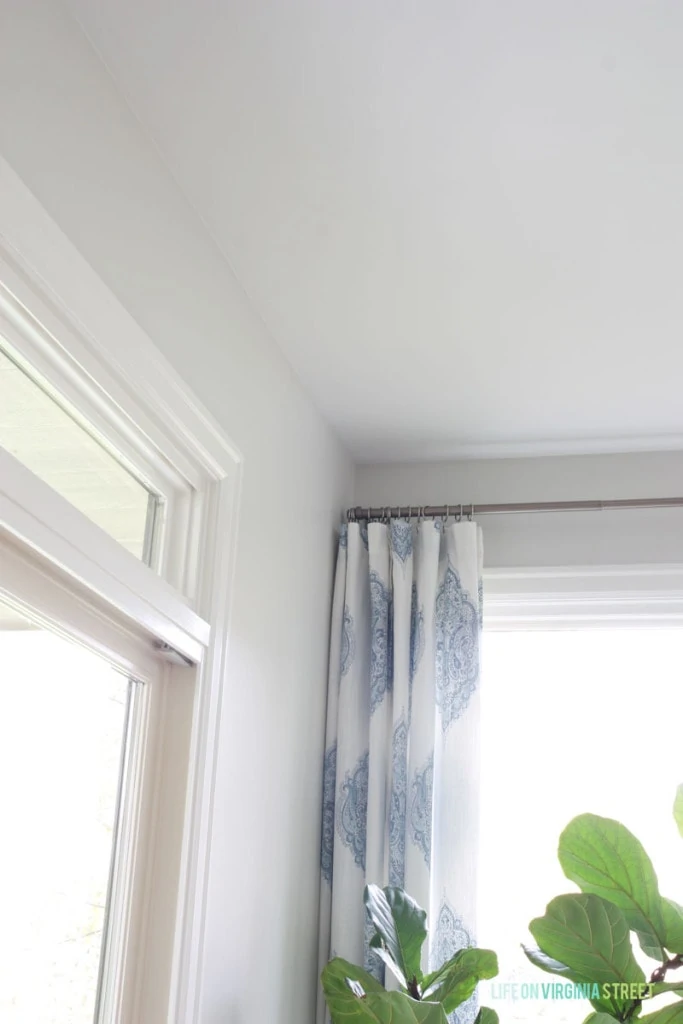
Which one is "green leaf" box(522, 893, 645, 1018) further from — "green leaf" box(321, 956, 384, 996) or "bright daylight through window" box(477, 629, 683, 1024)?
"bright daylight through window" box(477, 629, 683, 1024)

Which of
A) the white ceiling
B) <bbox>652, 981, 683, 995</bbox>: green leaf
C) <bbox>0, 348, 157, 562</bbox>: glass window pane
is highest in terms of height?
the white ceiling

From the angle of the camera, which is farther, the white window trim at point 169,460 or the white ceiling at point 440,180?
the white ceiling at point 440,180

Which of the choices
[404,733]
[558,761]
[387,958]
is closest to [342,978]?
[387,958]

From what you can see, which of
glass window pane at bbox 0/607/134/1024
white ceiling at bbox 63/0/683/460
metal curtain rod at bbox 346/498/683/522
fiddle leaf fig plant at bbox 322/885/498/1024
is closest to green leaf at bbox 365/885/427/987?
fiddle leaf fig plant at bbox 322/885/498/1024

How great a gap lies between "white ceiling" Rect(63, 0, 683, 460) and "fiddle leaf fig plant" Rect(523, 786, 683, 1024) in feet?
→ 3.87

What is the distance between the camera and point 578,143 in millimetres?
1934

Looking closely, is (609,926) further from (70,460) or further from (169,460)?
(70,460)

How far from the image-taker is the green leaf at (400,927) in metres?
2.27

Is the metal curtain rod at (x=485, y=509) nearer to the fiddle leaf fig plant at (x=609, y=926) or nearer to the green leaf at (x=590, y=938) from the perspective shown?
the fiddle leaf fig plant at (x=609, y=926)

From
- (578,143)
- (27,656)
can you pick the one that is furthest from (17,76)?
(578,143)

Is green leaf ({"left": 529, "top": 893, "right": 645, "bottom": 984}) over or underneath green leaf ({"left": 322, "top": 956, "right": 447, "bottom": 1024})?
over

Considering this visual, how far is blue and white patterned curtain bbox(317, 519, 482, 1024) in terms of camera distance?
2.70 metres

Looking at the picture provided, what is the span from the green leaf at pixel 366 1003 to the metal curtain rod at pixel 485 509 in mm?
1311

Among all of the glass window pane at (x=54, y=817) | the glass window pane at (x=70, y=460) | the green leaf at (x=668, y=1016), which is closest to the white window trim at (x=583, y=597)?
the green leaf at (x=668, y=1016)
